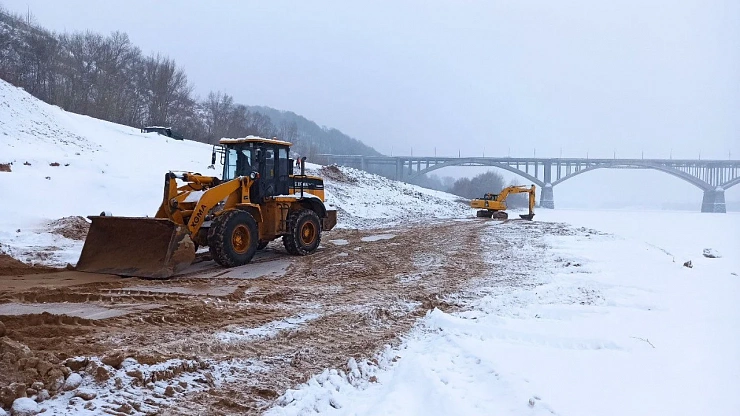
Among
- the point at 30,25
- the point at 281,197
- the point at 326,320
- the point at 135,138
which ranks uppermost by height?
the point at 30,25

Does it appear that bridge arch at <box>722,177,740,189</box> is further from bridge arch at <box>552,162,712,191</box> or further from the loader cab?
the loader cab

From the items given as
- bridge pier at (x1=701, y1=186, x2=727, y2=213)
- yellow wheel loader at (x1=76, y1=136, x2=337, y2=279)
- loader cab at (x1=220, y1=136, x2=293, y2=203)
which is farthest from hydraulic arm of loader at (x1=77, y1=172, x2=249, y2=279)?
bridge pier at (x1=701, y1=186, x2=727, y2=213)

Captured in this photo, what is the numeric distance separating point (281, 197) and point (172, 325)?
595 centimetres

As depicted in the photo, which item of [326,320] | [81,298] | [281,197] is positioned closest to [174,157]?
[281,197]

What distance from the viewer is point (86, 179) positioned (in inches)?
746

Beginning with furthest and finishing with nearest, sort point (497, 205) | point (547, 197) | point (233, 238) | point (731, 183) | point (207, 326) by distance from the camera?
point (547, 197)
point (731, 183)
point (497, 205)
point (233, 238)
point (207, 326)

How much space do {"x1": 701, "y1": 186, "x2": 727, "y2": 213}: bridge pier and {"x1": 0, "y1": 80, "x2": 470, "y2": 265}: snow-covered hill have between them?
17.9m

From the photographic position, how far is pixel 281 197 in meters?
11.5

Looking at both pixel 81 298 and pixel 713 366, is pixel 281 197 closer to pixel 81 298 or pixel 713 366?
pixel 81 298

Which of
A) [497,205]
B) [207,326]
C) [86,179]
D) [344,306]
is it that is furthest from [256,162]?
[497,205]

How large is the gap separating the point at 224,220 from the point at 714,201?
3933 cm

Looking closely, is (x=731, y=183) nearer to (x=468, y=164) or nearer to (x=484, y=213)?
(x=484, y=213)

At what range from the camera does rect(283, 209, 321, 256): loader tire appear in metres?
11.7

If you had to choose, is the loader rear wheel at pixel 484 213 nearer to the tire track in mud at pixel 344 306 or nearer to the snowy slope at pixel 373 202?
the snowy slope at pixel 373 202
